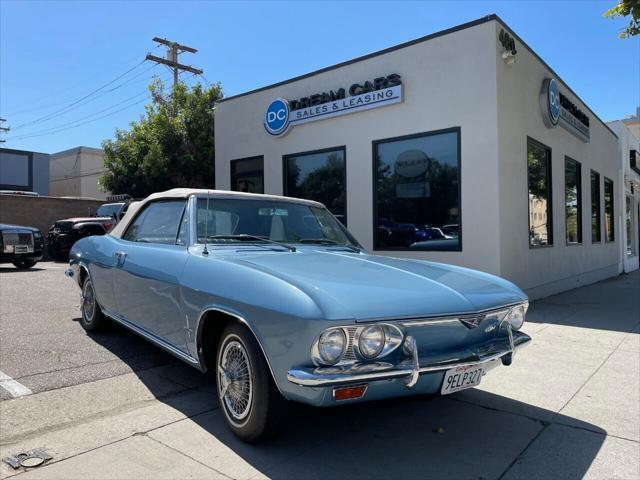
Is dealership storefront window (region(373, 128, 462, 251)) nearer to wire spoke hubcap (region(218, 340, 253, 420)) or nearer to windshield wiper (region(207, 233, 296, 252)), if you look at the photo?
windshield wiper (region(207, 233, 296, 252))

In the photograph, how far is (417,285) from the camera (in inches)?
115

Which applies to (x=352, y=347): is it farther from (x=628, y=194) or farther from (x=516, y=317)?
(x=628, y=194)

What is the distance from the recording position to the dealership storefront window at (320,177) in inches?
399

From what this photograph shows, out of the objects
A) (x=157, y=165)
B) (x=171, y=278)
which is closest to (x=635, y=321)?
(x=171, y=278)

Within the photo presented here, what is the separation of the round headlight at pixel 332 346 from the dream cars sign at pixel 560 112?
8893 mm

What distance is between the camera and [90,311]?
18.3 feet

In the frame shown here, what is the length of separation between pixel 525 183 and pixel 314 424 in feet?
23.0

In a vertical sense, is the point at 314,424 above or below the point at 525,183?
below

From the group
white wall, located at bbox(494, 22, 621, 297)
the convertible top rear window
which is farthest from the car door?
white wall, located at bbox(494, 22, 621, 297)

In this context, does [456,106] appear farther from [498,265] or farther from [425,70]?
[498,265]

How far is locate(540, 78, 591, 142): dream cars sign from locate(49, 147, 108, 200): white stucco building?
33.1 meters

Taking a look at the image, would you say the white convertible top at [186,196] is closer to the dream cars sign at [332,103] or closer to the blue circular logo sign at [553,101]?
the dream cars sign at [332,103]

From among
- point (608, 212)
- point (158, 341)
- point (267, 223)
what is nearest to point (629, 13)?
point (267, 223)

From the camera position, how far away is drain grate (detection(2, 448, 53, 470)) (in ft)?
9.01
